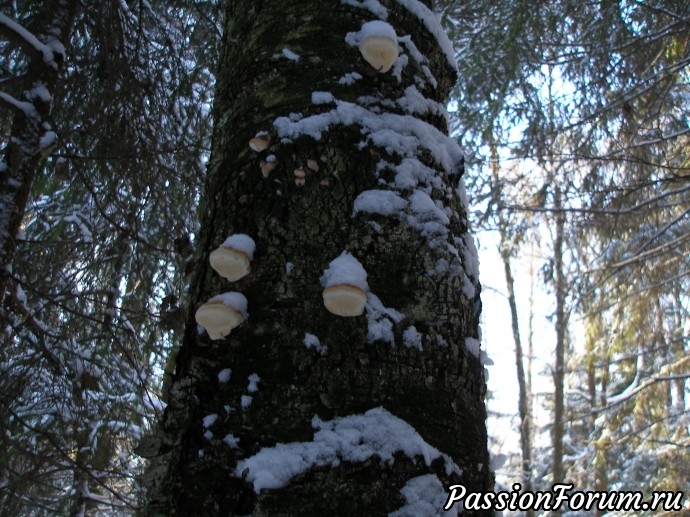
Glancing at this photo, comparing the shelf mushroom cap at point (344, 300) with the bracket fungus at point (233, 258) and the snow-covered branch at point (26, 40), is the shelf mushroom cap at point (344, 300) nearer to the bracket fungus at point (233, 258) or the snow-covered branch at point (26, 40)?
the bracket fungus at point (233, 258)

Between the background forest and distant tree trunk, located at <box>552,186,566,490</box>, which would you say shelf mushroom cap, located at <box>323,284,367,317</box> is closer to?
the background forest

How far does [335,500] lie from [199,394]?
281mm

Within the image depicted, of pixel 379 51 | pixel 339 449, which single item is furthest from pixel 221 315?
pixel 379 51

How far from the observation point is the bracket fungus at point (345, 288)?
35.0 inches

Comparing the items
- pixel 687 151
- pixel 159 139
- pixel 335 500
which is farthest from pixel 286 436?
pixel 687 151

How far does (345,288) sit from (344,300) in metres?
0.02

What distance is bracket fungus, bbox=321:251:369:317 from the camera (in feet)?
2.91

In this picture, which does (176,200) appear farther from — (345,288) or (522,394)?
A: (522,394)

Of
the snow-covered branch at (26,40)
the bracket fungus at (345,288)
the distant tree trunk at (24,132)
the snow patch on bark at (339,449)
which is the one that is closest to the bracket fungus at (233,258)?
the bracket fungus at (345,288)

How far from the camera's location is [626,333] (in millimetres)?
6371

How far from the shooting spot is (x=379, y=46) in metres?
1.13

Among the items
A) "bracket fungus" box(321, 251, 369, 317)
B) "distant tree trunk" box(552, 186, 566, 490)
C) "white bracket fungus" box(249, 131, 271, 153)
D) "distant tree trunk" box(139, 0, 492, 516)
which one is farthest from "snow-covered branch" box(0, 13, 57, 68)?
"distant tree trunk" box(552, 186, 566, 490)

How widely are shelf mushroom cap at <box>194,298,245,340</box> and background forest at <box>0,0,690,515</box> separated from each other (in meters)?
0.26

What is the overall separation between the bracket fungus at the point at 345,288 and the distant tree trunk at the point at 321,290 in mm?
20
